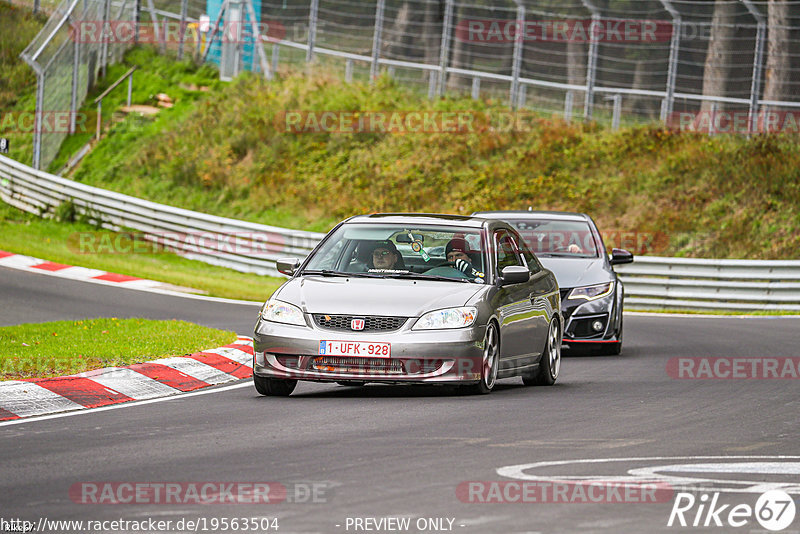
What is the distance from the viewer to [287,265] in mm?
11922

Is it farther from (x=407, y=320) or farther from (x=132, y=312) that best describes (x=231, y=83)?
(x=407, y=320)

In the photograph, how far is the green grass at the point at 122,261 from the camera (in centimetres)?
2477

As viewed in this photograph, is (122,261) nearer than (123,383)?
No

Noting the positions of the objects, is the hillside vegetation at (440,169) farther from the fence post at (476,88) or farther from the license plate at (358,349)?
the license plate at (358,349)

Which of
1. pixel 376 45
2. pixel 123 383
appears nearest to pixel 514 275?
pixel 123 383

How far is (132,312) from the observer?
19.2m

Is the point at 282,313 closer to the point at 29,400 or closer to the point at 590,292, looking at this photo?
the point at 29,400

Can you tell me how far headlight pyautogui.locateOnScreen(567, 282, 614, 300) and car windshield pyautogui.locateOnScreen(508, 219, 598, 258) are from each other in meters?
0.88

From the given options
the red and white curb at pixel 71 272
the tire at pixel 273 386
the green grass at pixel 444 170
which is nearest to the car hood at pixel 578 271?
the tire at pixel 273 386

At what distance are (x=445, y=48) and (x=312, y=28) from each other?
14.5ft

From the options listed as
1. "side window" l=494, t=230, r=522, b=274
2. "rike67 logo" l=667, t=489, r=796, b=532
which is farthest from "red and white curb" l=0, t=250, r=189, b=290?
"rike67 logo" l=667, t=489, r=796, b=532

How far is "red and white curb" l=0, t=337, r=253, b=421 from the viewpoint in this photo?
10250mm

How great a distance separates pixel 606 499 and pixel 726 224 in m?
22.7

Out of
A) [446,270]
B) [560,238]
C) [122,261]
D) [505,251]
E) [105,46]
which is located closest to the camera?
[446,270]
